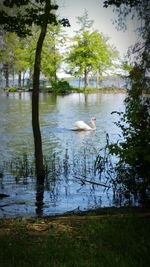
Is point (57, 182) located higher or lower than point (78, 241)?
lower

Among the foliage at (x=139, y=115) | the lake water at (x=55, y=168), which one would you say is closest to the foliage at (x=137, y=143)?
the foliage at (x=139, y=115)

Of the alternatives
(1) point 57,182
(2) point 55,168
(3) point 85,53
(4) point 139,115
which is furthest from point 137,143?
(3) point 85,53

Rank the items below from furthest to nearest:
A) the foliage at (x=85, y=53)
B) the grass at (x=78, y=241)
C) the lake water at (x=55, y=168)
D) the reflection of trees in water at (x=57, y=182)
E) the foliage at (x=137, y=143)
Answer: the foliage at (x=85, y=53), the reflection of trees in water at (x=57, y=182), the lake water at (x=55, y=168), the foliage at (x=137, y=143), the grass at (x=78, y=241)

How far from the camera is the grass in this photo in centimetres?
535

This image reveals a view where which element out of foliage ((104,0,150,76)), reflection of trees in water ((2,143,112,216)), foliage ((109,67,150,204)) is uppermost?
foliage ((104,0,150,76))

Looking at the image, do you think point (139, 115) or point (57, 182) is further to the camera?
point (57, 182)

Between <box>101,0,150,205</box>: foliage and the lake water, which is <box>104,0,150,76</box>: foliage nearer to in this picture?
<box>101,0,150,205</box>: foliage

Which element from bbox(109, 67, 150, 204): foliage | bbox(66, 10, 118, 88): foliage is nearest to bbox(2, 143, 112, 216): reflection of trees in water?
bbox(109, 67, 150, 204): foliage

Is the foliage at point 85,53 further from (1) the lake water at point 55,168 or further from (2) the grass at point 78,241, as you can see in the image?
(2) the grass at point 78,241

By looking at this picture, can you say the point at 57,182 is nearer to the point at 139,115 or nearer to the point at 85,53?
the point at 139,115

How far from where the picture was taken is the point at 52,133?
2616 centimetres

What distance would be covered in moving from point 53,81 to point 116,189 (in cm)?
7256

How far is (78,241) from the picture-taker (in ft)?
20.5

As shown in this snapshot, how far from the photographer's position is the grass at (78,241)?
5.35 metres
